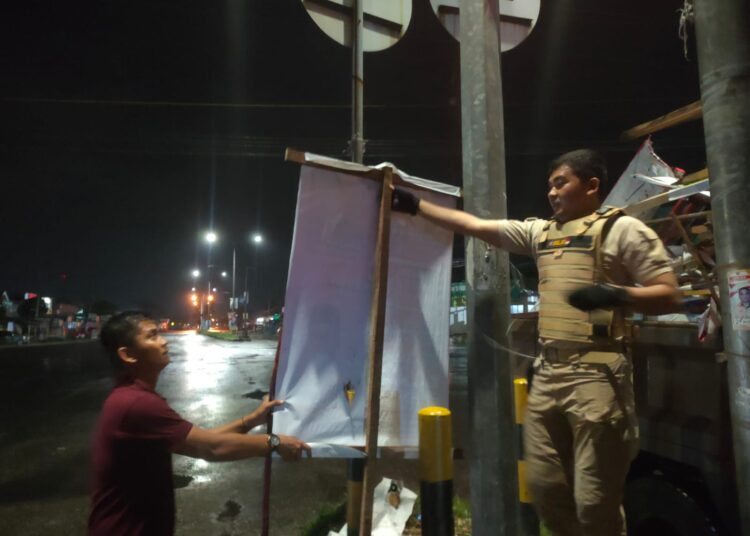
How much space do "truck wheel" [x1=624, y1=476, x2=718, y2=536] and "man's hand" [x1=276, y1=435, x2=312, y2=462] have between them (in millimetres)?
1929

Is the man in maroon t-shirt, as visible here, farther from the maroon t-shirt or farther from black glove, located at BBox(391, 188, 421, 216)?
black glove, located at BBox(391, 188, 421, 216)

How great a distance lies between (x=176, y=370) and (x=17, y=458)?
9794mm

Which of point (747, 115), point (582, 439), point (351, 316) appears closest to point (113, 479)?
point (351, 316)

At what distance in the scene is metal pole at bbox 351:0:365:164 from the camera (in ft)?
13.5

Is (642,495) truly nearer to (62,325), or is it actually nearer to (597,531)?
(597,531)

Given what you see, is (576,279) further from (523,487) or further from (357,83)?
(357,83)

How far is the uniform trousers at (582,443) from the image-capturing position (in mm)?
2152

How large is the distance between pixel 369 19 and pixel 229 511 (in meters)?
5.02

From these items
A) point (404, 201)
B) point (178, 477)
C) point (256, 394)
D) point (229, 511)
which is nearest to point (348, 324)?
point (404, 201)

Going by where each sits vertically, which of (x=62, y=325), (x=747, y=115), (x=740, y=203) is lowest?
(x=62, y=325)

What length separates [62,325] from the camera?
4856cm

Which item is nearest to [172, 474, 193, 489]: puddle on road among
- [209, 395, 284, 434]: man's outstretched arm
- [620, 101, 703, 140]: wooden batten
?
[209, 395, 284, 434]: man's outstretched arm

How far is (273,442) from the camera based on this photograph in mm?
2469

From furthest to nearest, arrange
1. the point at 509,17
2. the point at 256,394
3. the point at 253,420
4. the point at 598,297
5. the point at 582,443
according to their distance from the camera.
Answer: the point at 256,394
the point at 509,17
the point at 253,420
the point at 582,443
the point at 598,297
